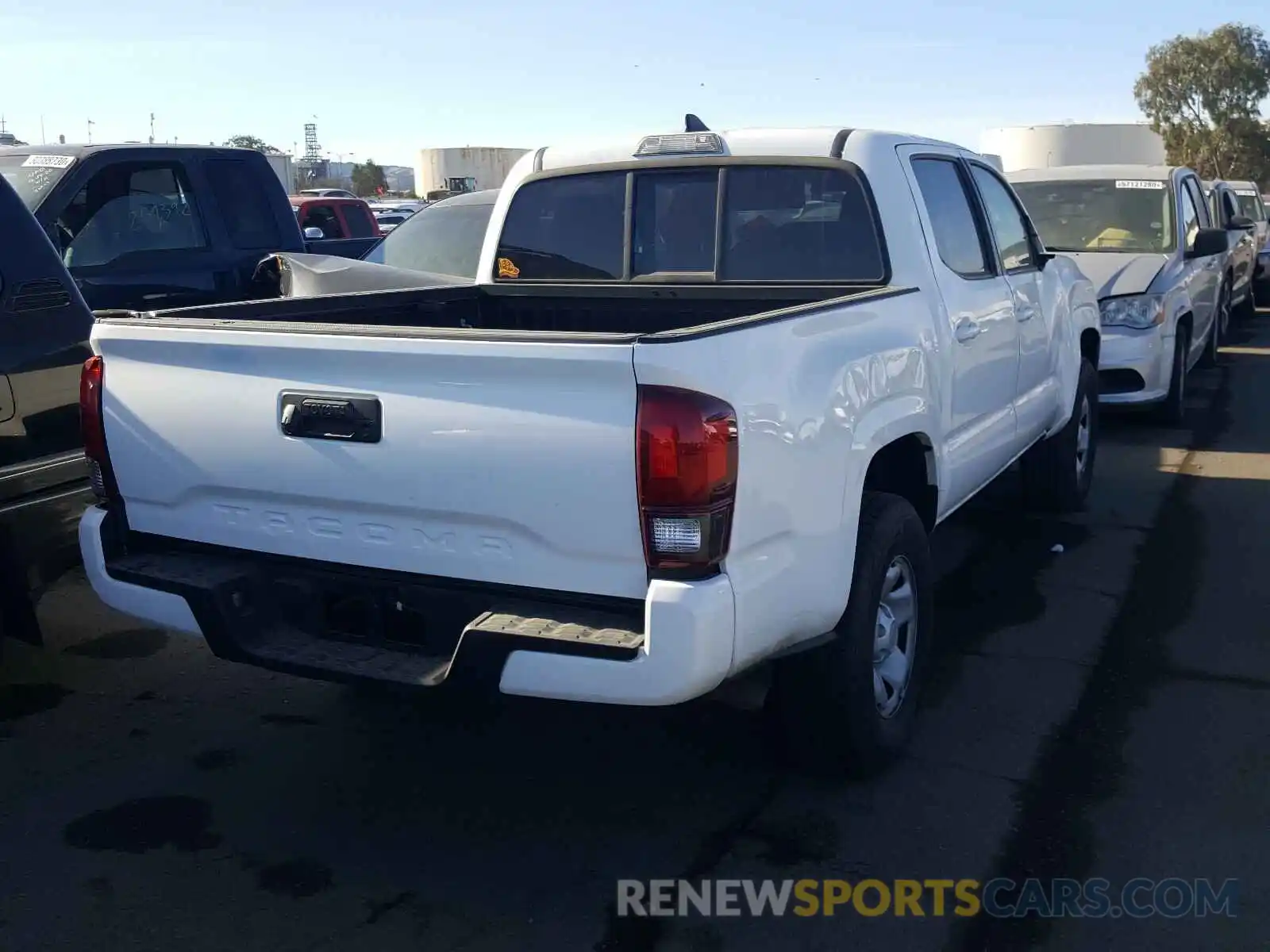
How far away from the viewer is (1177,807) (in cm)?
381

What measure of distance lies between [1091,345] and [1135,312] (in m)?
1.99

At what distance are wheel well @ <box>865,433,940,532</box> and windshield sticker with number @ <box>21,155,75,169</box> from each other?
505 cm

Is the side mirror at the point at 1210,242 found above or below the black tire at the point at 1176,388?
above

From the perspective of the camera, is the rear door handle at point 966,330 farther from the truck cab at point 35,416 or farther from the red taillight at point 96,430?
the truck cab at point 35,416

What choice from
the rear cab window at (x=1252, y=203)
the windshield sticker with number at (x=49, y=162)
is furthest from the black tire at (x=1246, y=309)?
the windshield sticker with number at (x=49, y=162)

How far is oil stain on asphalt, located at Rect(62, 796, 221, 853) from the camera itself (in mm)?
3680

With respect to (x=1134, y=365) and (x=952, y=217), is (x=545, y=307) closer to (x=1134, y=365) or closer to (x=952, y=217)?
(x=952, y=217)

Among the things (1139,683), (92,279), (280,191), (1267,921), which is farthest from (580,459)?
(280,191)

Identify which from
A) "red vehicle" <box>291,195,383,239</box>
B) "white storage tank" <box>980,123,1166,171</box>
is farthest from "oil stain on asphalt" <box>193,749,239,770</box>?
"white storage tank" <box>980,123,1166,171</box>

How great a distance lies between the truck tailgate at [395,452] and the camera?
3.07m

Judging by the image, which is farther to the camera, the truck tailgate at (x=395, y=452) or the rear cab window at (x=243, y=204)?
the rear cab window at (x=243, y=204)

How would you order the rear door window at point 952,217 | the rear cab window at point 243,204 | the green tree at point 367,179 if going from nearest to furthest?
the rear door window at point 952,217 < the rear cab window at point 243,204 < the green tree at point 367,179

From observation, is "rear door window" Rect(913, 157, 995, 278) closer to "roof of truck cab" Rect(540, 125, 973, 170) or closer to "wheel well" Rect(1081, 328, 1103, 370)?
"roof of truck cab" Rect(540, 125, 973, 170)

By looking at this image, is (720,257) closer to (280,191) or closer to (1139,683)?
(1139,683)
